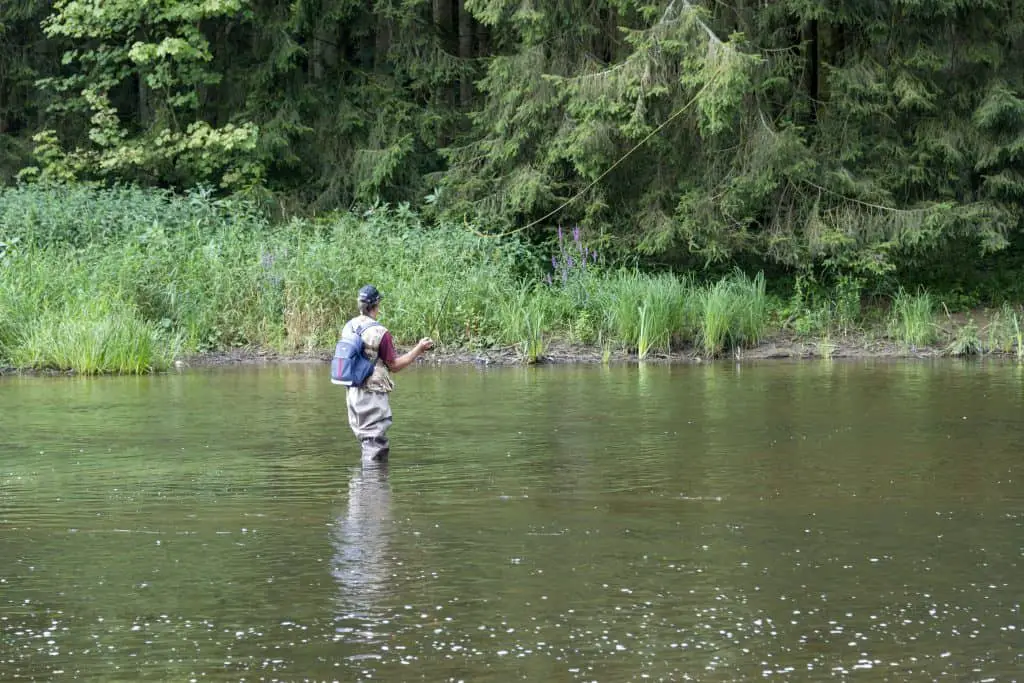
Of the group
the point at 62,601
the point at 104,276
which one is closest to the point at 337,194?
the point at 104,276

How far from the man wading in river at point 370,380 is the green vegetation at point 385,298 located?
844cm

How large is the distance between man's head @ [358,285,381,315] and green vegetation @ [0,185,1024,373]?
8342 mm

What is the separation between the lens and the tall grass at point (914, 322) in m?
22.3

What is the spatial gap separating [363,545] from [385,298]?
13.7 meters

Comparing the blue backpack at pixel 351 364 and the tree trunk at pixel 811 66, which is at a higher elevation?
the tree trunk at pixel 811 66

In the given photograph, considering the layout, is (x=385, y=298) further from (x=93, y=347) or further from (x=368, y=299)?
(x=368, y=299)

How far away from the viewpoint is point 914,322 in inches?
881

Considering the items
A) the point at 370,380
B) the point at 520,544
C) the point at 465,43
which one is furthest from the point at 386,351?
the point at 465,43

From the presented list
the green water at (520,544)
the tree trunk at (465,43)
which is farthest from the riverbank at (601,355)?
the tree trunk at (465,43)

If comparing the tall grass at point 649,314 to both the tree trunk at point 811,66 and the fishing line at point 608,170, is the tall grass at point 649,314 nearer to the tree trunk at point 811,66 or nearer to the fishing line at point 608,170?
the fishing line at point 608,170

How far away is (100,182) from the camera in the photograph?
27609 millimetres

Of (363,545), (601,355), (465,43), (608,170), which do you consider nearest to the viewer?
(363,545)

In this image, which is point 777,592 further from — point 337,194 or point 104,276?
point 337,194

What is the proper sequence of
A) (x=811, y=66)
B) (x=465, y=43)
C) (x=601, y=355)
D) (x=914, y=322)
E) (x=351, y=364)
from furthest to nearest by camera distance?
1. (x=465, y=43)
2. (x=811, y=66)
3. (x=914, y=322)
4. (x=601, y=355)
5. (x=351, y=364)
